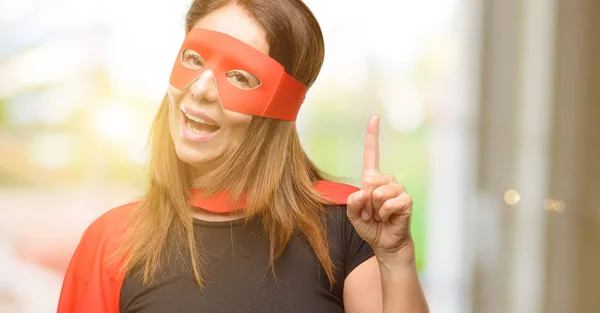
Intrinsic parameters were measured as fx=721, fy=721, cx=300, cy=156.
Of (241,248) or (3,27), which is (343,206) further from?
(3,27)

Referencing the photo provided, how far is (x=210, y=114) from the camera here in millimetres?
1528

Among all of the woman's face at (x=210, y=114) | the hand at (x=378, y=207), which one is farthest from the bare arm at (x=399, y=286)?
the woman's face at (x=210, y=114)

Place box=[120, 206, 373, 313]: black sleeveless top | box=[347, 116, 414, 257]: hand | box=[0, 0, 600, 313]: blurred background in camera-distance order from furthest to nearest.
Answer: box=[0, 0, 600, 313]: blurred background < box=[120, 206, 373, 313]: black sleeveless top < box=[347, 116, 414, 257]: hand

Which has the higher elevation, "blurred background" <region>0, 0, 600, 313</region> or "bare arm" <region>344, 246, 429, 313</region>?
"blurred background" <region>0, 0, 600, 313</region>

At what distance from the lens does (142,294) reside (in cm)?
151

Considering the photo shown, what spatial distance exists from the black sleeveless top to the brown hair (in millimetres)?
20

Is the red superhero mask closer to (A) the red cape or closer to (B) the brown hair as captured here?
(B) the brown hair

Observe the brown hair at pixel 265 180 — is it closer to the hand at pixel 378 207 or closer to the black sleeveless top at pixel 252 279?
the black sleeveless top at pixel 252 279

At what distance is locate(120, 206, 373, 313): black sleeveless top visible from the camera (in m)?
1.49

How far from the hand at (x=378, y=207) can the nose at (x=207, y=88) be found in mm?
370

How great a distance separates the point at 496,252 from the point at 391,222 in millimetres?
592

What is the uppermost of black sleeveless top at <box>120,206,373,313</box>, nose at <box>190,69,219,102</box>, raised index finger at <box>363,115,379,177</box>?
nose at <box>190,69,219,102</box>

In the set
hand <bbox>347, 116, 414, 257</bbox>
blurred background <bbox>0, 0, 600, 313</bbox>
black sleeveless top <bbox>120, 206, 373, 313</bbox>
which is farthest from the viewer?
blurred background <bbox>0, 0, 600, 313</bbox>

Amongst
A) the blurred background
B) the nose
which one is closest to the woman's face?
the nose
